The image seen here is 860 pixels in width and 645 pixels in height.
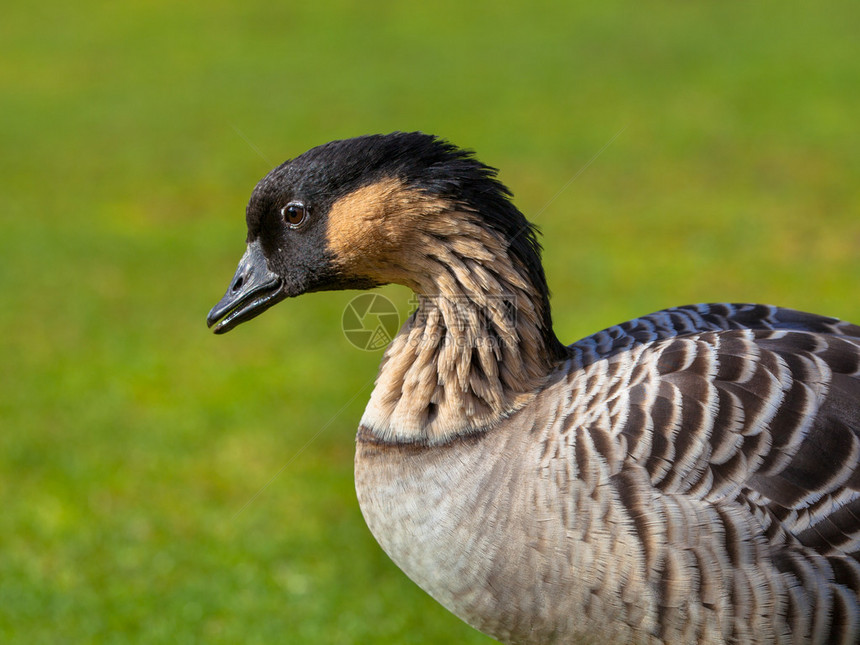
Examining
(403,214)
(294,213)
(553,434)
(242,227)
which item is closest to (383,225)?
(403,214)

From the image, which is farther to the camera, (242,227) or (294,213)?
(242,227)

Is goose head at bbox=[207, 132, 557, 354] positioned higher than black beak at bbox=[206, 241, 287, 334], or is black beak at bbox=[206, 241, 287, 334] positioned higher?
goose head at bbox=[207, 132, 557, 354]

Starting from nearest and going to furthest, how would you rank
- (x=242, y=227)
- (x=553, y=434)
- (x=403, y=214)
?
(x=553, y=434) → (x=403, y=214) → (x=242, y=227)

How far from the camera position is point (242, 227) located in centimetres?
1198

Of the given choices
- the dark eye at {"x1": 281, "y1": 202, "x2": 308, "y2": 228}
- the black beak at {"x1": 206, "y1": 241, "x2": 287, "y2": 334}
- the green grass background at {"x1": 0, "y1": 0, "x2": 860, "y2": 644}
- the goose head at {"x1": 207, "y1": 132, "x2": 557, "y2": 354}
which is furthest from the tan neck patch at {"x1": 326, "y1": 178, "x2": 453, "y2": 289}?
the green grass background at {"x1": 0, "y1": 0, "x2": 860, "y2": 644}

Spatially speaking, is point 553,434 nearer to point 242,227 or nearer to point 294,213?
point 294,213

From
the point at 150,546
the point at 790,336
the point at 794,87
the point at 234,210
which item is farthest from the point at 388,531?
the point at 794,87

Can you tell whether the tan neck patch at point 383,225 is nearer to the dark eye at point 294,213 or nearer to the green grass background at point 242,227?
the dark eye at point 294,213

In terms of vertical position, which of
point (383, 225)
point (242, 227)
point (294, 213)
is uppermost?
point (242, 227)

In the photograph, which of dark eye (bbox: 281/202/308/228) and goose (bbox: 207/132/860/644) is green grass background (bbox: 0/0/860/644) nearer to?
goose (bbox: 207/132/860/644)

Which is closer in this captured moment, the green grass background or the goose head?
the goose head

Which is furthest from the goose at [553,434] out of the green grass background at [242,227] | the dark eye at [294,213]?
the green grass background at [242,227]

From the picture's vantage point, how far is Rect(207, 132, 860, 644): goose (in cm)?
291

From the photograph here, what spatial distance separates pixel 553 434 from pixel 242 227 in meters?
9.51
